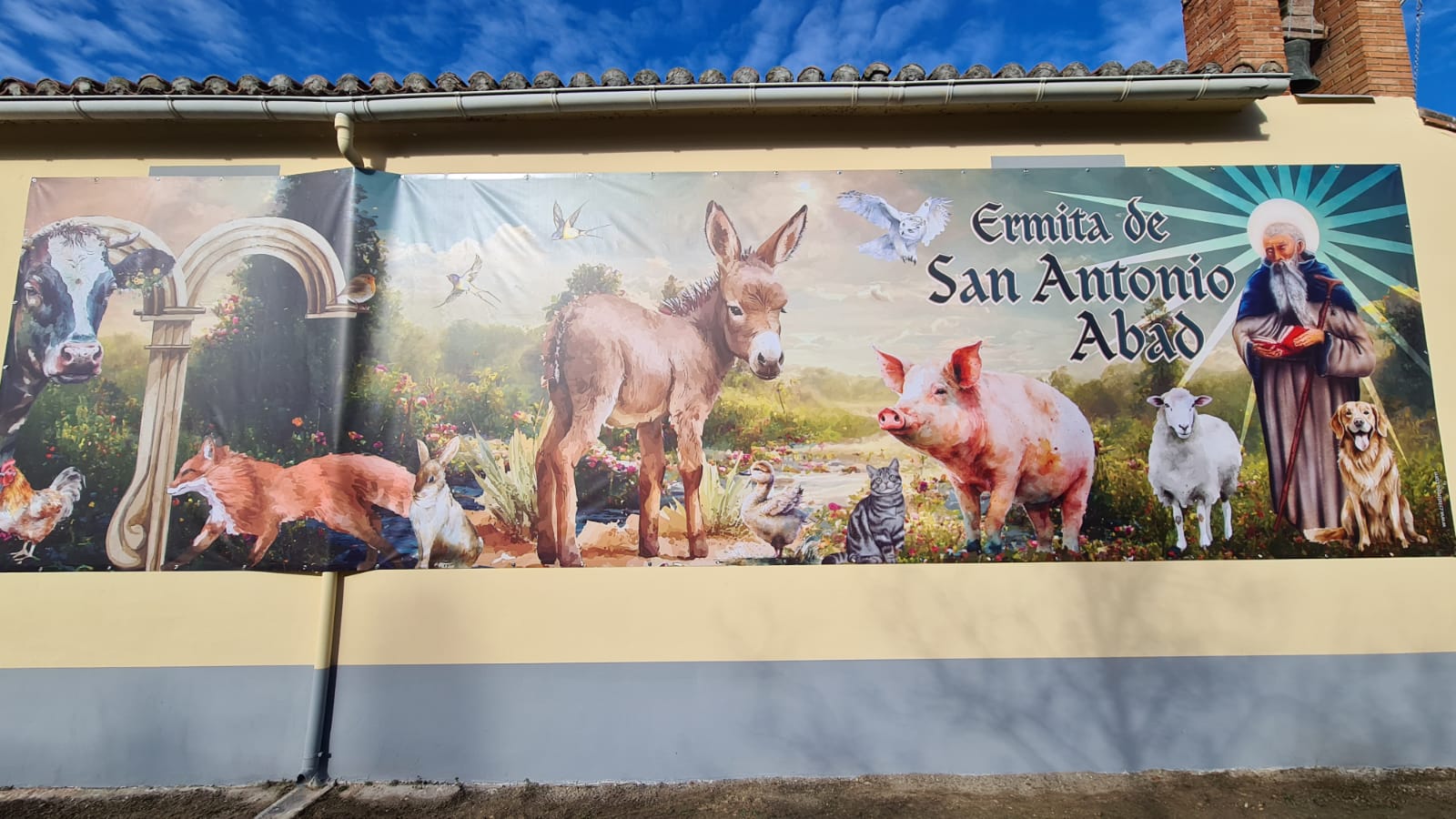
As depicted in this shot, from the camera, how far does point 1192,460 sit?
4355 millimetres

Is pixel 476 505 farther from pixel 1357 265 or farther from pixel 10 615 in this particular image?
pixel 1357 265

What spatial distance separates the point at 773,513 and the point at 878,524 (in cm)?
67

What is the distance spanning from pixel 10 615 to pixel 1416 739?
878 cm

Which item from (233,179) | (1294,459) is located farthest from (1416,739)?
(233,179)

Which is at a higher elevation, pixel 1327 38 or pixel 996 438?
pixel 1327 38

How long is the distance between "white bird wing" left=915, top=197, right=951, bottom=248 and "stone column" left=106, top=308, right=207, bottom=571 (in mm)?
4821

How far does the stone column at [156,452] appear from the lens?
14.1 feet

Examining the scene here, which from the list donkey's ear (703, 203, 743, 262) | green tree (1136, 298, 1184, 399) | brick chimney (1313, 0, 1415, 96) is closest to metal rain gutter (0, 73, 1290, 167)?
donkey's ear (703, 203, 743, 262)

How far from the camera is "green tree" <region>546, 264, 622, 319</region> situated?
4.49 meters

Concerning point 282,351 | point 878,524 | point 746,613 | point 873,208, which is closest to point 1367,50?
point 873,208

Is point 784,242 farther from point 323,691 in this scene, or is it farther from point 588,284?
point 323,691

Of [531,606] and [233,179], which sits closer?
[531,606]

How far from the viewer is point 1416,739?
418cm

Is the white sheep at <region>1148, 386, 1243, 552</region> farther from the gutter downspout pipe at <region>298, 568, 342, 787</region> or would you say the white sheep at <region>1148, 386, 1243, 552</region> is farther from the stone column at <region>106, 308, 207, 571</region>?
the stone column at <region>106, 308, 207, 571</region>
